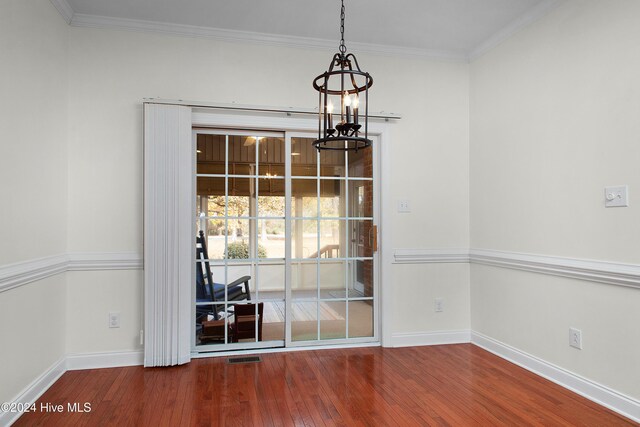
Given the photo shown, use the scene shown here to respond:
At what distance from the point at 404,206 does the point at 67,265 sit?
279 cm

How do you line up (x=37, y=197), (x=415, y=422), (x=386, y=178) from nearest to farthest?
(x=415, y=422)
(x=37, y=197)
(x=386, y=178)

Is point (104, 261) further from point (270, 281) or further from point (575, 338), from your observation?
point (575, 338)

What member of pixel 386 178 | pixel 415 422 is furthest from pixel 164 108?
pixel 415 422

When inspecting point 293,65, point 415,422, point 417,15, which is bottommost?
point 415,422

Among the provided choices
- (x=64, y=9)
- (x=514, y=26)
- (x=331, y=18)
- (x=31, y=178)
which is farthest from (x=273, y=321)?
(x=514, y=26)

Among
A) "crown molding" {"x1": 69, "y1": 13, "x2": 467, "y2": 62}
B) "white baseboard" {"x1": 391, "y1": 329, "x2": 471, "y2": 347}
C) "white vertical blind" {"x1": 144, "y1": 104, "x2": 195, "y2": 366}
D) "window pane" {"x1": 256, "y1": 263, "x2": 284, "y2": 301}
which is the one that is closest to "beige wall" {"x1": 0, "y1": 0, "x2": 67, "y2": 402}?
"crown molding" {"x1": 69, "y1": 13, "x2": 467, "y2": 62}

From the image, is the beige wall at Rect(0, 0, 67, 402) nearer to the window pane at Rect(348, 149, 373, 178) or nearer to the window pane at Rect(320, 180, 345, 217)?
the window pane at Rect(320, 180, 345, 217)

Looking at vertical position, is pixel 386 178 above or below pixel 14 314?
above

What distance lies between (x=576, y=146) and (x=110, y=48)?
11.5 feet

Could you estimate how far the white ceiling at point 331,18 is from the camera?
3000 mm

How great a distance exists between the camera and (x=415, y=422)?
2311 mm

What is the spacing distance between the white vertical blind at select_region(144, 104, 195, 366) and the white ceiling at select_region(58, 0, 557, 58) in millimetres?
718

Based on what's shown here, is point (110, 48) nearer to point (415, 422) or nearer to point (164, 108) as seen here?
point (164, 108)

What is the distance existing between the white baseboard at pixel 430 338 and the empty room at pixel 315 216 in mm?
20
